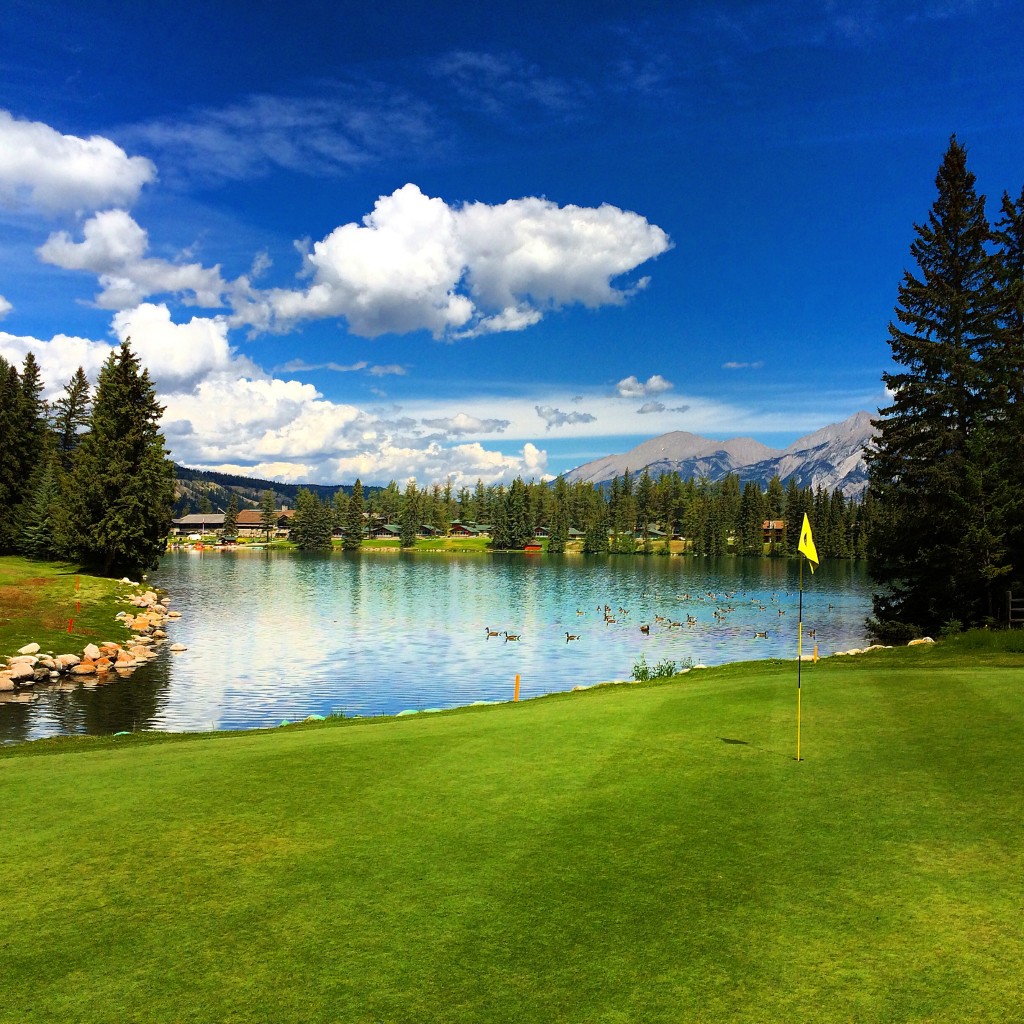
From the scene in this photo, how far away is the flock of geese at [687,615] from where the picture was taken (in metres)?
54.4

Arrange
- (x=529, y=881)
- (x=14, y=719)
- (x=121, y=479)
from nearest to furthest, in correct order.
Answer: (x=529, y=881) < (x=14, y=719) < (x=121, y=479)

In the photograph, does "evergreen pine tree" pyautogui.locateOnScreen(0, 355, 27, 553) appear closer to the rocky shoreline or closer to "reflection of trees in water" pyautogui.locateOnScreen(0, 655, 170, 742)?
the rocky shoreline

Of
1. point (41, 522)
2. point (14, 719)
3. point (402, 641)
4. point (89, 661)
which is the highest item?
point (41, 522)

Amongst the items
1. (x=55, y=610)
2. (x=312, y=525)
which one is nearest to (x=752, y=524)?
(x=312, y=525)

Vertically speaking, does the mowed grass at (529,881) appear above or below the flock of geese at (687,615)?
above

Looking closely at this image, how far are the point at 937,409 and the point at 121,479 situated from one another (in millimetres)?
58349

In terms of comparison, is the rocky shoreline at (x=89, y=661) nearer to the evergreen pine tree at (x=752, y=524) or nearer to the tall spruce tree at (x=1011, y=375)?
the tall spruce tree at (x=1011, y=375)

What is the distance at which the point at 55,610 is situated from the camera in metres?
43.5

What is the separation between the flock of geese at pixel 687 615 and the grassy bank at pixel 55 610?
24.8m

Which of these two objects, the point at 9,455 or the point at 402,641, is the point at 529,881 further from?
the point at 9,455

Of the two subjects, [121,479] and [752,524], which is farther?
[752,524]

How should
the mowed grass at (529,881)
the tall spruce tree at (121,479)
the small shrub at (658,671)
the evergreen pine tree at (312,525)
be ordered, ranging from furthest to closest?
the evergreen pine tree at (312,525) → the tall spruce tree at (121,479) → the small shrub at (658,671) → the mowed grass at (529,881)

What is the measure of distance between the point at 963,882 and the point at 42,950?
333 inches

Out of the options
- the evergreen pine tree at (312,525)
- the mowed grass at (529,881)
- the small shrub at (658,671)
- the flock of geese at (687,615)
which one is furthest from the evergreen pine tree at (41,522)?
the evergreen pine tree at (312,525)
